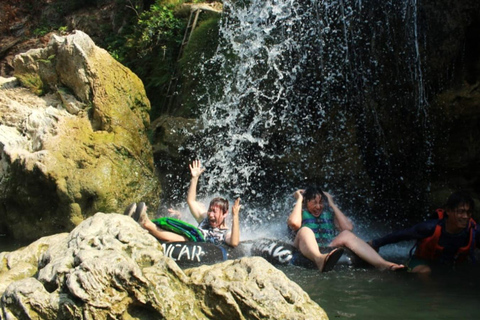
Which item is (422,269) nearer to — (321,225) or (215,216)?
(321,225)

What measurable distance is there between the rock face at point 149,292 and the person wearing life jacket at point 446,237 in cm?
268

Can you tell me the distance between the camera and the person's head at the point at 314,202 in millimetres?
6180

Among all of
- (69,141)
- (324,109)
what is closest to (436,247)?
(324,109)

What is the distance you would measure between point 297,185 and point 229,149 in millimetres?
1287

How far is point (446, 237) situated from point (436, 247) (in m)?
0.15

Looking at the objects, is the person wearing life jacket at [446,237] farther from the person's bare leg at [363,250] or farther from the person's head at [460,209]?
the person's bare leg at [363,250]

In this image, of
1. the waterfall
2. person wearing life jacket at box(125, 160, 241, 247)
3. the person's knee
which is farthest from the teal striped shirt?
the waterfall

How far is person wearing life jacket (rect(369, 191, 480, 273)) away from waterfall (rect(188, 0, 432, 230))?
258cm

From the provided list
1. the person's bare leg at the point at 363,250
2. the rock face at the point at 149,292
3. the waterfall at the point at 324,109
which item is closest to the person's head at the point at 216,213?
the person's bare leg at the point at 363,250

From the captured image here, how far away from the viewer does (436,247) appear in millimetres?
5684

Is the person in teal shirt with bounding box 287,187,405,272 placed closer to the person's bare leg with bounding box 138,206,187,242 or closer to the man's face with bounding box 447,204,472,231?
the man's face with bounding box 447,204,472,231

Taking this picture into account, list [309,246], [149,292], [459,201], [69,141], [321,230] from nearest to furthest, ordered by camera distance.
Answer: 1. [149,292]
2. [459,201]
3. [309,246]
4. [321,230]
5. [69,141]

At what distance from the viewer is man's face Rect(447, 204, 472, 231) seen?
537cm

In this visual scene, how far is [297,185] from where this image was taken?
8609mm
